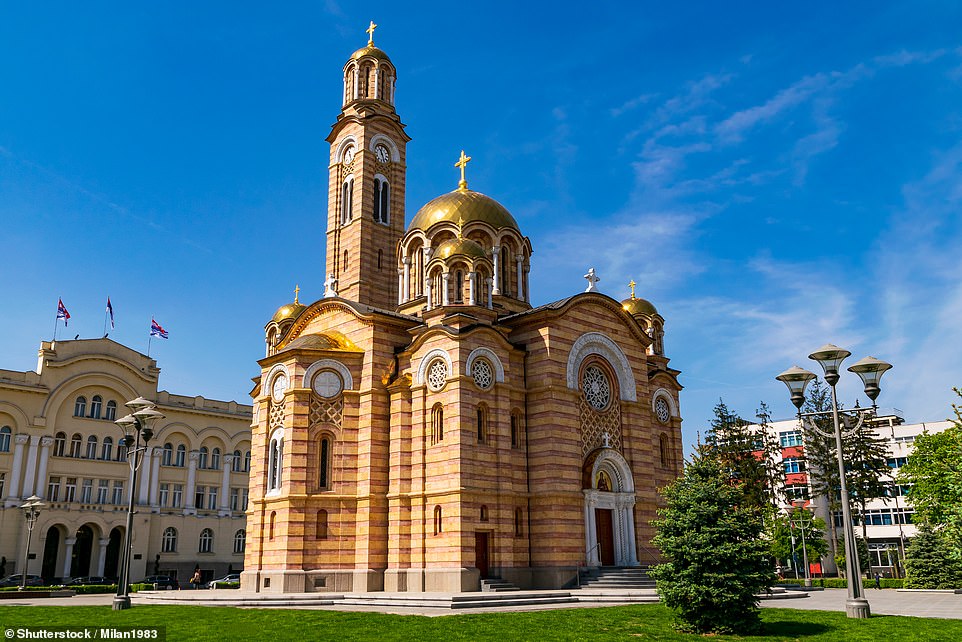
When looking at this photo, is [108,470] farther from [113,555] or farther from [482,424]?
[482,424]

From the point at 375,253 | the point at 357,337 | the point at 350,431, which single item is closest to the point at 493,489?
the point at 350,431

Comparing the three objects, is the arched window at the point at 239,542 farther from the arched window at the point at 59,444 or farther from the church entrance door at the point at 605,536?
the church entrance door at the point at 605,536

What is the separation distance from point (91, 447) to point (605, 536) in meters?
31.7

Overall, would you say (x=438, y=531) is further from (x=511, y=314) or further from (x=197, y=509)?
(x=197, y=509)

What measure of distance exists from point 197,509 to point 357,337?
26.3 metres

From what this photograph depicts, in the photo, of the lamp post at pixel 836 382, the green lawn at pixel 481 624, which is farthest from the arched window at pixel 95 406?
the lamp post at pixel 836 382

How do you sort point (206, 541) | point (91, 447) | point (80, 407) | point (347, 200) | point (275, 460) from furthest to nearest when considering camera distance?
point (206, 541) → point (91, 447) → point (80, 407) → point (347, 200) → point (275, 460)

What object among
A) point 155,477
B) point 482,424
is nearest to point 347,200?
point 482,424

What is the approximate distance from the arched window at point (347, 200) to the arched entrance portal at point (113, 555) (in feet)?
76.9

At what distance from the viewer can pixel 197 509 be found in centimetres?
4944

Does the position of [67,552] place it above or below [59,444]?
below

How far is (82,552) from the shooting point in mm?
44812

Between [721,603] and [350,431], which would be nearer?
[721,603]

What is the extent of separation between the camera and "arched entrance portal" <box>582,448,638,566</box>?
92.1ft
